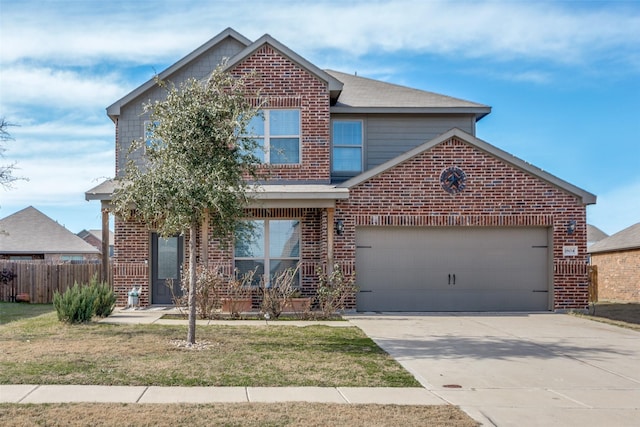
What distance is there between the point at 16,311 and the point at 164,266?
15.3 ft

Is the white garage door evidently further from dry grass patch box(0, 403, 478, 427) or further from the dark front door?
dry grass patch box(0, 403, 478, 427)

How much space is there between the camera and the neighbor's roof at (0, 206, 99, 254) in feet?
107

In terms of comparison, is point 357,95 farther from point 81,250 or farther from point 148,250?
point 81,250

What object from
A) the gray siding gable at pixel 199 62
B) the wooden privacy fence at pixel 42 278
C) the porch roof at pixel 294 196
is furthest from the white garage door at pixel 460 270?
the wooden privacy fence at pixel 42 278

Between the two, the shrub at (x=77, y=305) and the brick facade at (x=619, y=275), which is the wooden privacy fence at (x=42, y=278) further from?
the brick facade at (x=619, y=275)

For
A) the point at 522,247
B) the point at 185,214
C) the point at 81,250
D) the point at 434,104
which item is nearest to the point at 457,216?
the point at 522,247

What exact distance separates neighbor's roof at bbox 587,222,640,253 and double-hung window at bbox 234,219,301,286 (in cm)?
1466

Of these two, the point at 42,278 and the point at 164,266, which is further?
the point at 42,278

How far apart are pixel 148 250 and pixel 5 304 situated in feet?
24.5

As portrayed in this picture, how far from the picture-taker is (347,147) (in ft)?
59.3

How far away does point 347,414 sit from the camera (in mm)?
6473

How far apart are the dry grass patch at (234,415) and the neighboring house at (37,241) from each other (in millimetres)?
26753

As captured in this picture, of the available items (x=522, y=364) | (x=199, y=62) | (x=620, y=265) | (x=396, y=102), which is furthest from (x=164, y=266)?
(x=620, y=265)

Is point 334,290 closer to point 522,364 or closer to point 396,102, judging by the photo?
point 522,364
